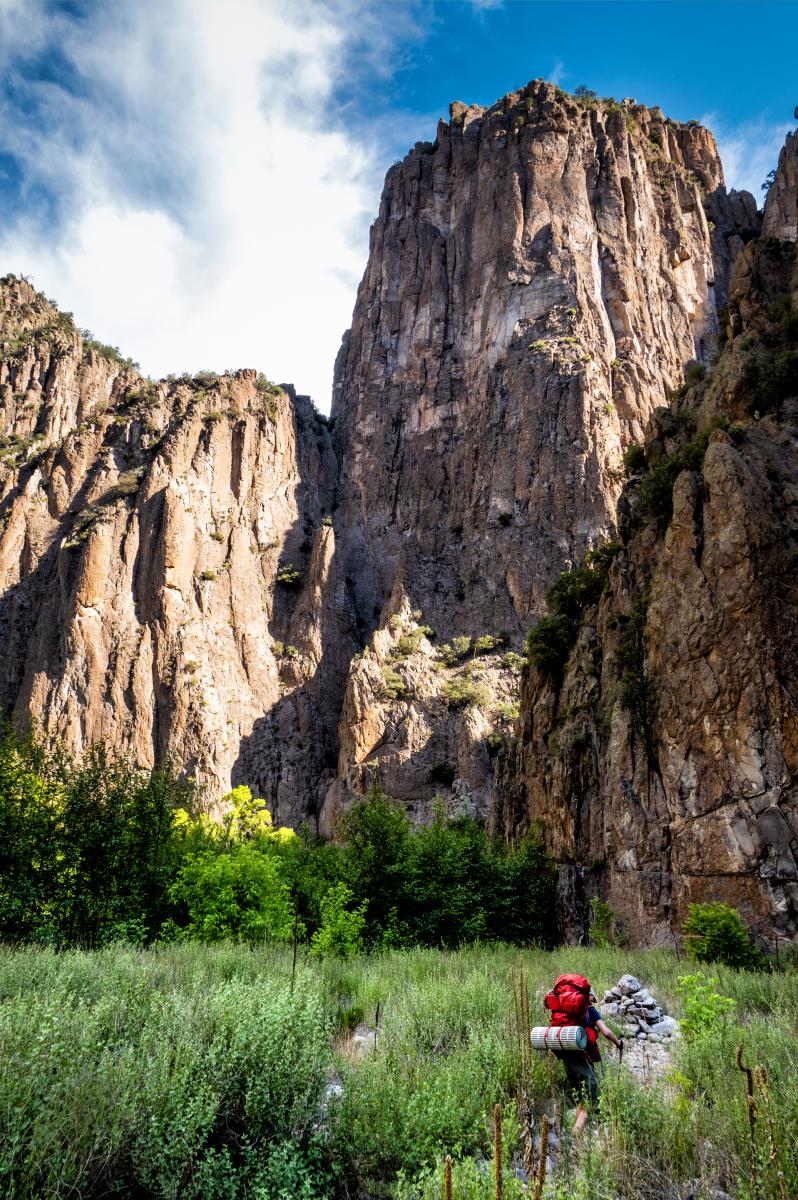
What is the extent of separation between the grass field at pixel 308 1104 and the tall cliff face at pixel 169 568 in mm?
39507

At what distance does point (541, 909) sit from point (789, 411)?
1688cm

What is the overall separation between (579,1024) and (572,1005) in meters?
0.16

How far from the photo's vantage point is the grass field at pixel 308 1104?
4.26m

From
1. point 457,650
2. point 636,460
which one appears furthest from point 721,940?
point 457,650

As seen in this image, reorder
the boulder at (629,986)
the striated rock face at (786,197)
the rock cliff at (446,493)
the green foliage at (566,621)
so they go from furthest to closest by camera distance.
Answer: the striated rock face at (786,197) → the green foliage at (566,621) → the rock cliff at (446,493) → the boulder at (629,986)

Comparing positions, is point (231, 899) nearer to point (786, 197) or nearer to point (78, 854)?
point (78, 854)

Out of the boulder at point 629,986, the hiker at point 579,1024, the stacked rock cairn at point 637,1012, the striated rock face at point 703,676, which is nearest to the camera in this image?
the hiker at point 579,1024

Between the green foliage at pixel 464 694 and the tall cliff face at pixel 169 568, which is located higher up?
the tall cliff face at pixel 169 568

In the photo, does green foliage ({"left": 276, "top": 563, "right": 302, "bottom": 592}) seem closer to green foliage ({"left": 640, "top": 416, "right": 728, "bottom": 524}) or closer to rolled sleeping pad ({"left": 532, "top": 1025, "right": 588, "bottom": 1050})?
green foliage ({"left": 640, "top": 416, "right": 728, "bottom": 524})

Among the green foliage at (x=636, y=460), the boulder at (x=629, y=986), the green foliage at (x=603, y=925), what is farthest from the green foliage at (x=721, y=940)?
the green foliage at (x=636, y=460)

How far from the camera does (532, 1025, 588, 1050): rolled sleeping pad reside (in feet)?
18.8

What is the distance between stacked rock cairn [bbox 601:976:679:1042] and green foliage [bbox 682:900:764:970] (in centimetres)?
548

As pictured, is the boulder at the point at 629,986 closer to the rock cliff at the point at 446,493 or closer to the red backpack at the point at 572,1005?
the red backpack at the point at 572,1005

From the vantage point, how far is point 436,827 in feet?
68.6
